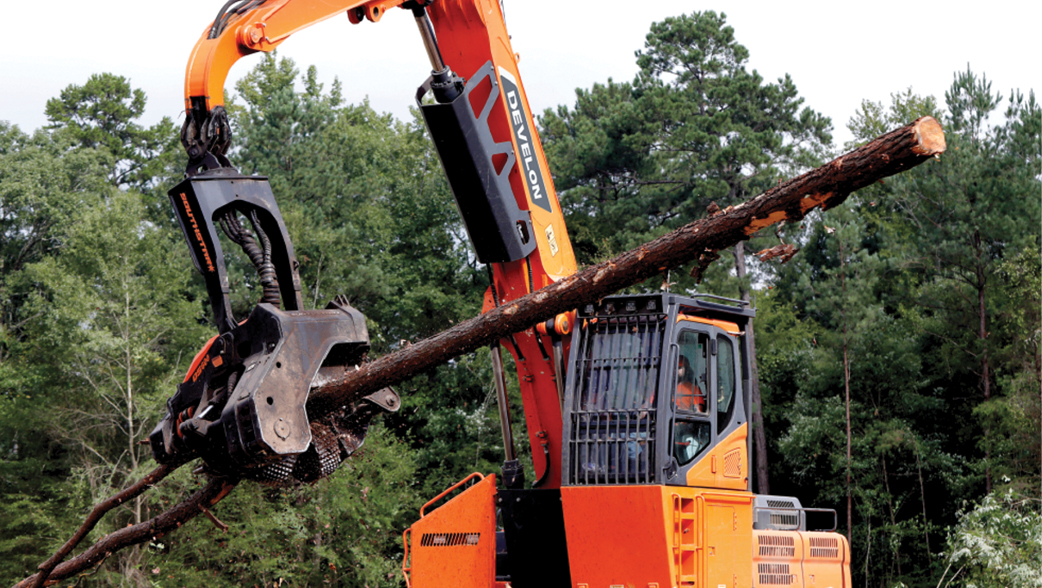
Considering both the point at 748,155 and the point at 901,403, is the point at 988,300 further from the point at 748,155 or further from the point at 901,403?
the point at 748,155

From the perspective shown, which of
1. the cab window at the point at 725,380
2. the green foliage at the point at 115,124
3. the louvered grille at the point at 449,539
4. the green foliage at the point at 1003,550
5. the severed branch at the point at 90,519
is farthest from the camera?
the green foliage at the point at 115,124

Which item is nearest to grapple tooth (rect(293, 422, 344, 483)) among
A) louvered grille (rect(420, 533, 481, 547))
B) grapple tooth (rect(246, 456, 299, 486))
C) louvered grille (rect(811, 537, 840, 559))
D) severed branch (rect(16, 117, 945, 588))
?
severed branch (rect(16, 117, 945, 588))

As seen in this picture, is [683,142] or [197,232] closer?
[197,232]

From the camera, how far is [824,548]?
299 inches

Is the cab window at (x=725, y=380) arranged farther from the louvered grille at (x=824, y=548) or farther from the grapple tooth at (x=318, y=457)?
the grapple tooth at (x=318, y=457)

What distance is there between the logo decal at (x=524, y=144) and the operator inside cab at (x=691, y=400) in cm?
149

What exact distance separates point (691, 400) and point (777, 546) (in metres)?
1.61

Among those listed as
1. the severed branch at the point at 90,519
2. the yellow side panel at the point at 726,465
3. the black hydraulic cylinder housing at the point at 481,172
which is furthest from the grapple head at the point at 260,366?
the yellow side panel at the point at 726,465

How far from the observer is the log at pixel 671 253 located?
12.6 ft

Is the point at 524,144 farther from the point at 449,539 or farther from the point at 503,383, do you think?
the point at 449,539

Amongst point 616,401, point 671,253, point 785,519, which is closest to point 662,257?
point 671,253

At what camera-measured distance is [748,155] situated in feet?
83.8

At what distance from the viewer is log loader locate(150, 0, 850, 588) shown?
4770mm

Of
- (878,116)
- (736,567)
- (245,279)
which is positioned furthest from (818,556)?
(878,116)
